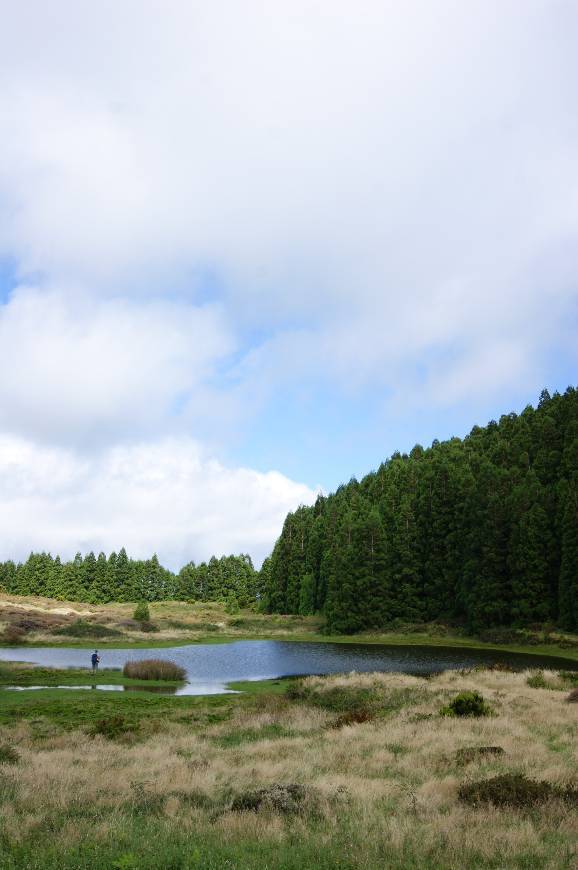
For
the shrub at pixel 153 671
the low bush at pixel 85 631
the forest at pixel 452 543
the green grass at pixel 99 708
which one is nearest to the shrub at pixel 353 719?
the green grass at pixel 99 708

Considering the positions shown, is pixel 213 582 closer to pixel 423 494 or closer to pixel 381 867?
pixel 423 494

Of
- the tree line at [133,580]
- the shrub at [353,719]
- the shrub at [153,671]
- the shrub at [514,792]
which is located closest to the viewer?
the shrub at [514,792]

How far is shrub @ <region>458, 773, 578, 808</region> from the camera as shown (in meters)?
11.2

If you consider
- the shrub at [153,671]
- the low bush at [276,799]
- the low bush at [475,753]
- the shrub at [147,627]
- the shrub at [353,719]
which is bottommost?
the shrub at [147,627]

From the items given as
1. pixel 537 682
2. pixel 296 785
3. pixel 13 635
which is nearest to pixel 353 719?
pixel 296 785

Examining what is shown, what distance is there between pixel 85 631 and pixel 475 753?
67.6m

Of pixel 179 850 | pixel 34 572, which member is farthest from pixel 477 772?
pixel 34 572

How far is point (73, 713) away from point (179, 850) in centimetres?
2264

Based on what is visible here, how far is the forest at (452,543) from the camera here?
250 feet

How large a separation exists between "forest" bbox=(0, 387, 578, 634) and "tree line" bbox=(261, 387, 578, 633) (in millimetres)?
175

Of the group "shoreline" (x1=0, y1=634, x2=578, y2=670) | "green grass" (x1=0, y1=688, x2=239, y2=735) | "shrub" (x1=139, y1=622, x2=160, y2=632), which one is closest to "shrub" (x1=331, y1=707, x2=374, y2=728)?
"green grass" (x1=0, y1=688, x2=239, y2=735)

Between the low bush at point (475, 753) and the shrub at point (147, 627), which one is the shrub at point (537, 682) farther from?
the shrub at point (147, 627)

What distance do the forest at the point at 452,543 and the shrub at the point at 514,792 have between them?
6259cm

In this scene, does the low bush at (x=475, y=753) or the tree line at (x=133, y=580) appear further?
the tree line at (x=133, y=580)
